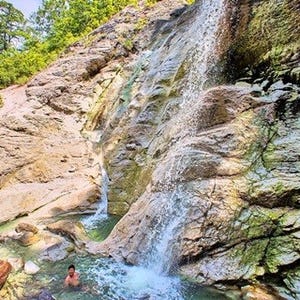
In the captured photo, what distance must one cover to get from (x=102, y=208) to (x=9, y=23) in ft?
92.8

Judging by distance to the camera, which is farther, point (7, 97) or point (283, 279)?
point (7, 97)

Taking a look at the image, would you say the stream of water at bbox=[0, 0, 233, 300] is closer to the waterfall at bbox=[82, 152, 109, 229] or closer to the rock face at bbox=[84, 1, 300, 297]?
the rock face at bbox=[84, 1, 300, 297]

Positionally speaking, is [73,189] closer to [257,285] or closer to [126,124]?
[126,124]

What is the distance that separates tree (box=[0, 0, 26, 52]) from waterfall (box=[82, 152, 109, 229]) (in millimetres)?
24421

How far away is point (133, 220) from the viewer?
29.1 ft

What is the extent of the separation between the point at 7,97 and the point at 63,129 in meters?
5.30

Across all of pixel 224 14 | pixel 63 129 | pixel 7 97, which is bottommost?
pixel 63 129

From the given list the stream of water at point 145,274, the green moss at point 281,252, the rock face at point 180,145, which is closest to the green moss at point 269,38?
the rock face at point 180,145

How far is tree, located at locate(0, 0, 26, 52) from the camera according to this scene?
107 feet

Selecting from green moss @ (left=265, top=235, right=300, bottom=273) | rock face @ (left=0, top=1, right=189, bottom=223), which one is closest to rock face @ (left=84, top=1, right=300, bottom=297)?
green moss @ (left=265, top=235, right=300, bottom=273)

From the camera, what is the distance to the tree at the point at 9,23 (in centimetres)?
3275

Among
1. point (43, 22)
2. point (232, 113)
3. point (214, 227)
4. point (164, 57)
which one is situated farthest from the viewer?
point (43, 22)

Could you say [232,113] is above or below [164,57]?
below

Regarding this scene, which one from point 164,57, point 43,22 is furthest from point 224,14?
point 43,22
